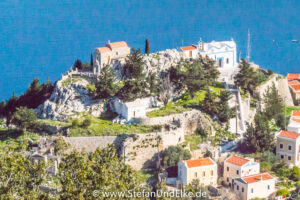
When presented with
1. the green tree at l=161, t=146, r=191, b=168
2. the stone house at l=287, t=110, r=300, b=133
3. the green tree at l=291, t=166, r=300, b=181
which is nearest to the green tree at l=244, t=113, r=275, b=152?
the stone house at l=287, t=110, r=300, b=133

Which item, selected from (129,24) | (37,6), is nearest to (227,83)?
(129,24)

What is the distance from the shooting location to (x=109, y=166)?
21.4 meters

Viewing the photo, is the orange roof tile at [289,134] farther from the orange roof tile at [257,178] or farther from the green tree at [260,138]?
the orange roof tile at [257,178]

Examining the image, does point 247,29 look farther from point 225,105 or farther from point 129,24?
point 225,105

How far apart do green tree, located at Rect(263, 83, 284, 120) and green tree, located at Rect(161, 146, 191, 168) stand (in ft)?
33.8

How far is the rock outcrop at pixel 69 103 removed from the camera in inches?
1494

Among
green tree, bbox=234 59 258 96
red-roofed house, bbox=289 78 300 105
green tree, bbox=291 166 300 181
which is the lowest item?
green tree, bbox=291 166 300 181

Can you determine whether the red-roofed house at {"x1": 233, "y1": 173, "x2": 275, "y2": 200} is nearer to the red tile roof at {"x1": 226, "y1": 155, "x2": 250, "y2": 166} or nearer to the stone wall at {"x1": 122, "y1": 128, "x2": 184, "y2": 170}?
the red tile roof at {"x1": 226, "y1": 155, "x2": 250, "y2": 166}

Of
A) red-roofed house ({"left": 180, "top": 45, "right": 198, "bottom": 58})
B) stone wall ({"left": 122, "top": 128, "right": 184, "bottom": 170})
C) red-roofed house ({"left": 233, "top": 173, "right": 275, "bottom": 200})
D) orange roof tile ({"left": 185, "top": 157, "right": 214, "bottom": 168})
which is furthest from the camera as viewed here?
red-roofed house ({"left": 180, "top": 45, "right": 198, "bottom": 58})

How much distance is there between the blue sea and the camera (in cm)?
6644

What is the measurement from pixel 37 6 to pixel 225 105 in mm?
60996

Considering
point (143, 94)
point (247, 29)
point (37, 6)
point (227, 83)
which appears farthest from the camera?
point (37, 6)

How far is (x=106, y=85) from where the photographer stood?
3803cm

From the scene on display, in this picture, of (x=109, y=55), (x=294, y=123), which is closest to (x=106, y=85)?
(x=109, y=55)
